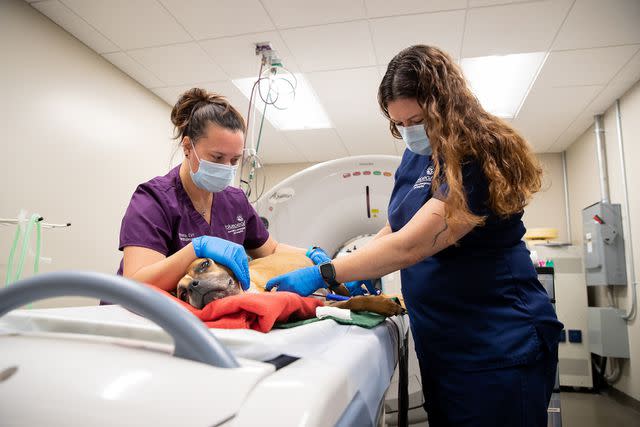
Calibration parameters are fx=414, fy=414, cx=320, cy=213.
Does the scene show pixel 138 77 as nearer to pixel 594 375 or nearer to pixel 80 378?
pixel 80 378

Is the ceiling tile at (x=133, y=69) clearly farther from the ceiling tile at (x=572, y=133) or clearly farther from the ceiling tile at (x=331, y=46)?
the ceiling tile at (x=572, y=133)

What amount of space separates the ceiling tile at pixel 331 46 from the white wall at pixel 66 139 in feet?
4.99

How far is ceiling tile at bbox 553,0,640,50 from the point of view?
2518mm

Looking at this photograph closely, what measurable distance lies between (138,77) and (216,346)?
3.65 metres

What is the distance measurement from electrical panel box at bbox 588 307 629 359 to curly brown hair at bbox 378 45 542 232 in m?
3.44

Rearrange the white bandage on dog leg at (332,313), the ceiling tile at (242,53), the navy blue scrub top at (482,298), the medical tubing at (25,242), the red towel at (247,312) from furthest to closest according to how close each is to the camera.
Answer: the ceiling tile at (242,53) → the medical tubing at (25,242) → the navy blue scrub top at (482,298) → the white bandage on dog leg at (332,313) → the red towel at (247,312)

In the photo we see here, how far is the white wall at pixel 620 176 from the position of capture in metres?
3.45

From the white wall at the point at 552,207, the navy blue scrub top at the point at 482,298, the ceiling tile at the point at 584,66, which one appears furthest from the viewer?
the white wall at the point at 552,207

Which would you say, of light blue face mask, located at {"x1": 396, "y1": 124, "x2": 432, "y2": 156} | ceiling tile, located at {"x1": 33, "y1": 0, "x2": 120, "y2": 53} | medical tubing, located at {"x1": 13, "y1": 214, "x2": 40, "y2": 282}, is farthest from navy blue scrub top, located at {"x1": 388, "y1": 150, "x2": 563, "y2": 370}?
ceiling tile, located at {"x1": 33, "y1": 0, "x2": 120, "y2": 53}

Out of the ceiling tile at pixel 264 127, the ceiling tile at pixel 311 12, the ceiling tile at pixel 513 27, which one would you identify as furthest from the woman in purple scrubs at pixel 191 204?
the ceiling tile at pixel 264 127

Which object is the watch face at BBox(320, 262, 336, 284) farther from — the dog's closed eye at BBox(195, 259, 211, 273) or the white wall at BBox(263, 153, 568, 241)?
the white wall at BBox(263, 153, 568, 241)

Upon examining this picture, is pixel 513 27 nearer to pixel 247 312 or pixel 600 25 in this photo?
pixel 600 25

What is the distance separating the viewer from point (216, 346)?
1.42 ft

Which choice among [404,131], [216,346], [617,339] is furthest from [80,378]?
[617,339]
